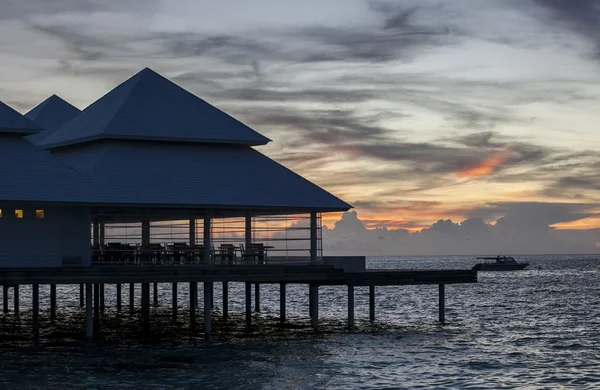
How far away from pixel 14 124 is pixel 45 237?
5.50 meters

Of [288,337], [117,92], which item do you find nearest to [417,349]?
[288,337]

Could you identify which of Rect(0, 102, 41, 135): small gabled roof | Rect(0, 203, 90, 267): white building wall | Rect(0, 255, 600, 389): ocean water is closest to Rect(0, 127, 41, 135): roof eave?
Rect(0, 102, 41, 135): small gabled roof

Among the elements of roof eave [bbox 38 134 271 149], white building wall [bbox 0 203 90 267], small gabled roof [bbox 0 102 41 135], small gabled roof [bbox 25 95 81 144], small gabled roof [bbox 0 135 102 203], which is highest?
small gabled roof [bbox 25 95 81 144]

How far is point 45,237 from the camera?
40.2m

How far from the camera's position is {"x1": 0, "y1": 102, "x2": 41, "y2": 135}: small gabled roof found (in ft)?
137

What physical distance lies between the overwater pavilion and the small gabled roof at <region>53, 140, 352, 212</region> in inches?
2.1

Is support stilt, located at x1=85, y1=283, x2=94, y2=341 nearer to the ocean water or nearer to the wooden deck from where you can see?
the ocean water

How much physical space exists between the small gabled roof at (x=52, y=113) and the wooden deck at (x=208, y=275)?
22826mm

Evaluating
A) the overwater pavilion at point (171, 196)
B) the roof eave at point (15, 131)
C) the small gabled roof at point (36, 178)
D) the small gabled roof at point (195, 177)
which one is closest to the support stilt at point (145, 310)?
the overwater pavilion at point (171, 196)

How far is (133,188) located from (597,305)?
5125cm

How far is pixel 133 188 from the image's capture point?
42.0 metres

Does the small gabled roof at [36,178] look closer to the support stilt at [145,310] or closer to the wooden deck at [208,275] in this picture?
the wooden deck at [208,275]

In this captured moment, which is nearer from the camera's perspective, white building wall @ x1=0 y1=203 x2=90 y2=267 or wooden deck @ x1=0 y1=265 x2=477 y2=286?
wooden deck @ x1=0 y1=265 x2=477 y2=286

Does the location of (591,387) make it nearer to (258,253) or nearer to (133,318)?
(258,253)
